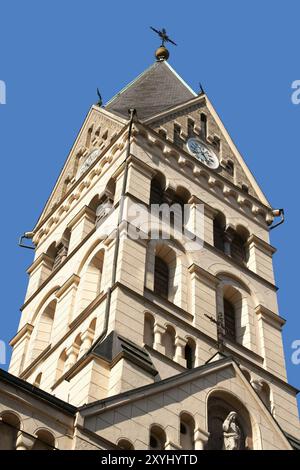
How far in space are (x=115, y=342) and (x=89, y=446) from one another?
5757 mm

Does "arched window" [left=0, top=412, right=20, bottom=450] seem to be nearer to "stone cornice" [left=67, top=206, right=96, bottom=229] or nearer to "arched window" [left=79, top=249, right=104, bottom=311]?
"arched window" [left=79, top=249, right=104, bottom=311]

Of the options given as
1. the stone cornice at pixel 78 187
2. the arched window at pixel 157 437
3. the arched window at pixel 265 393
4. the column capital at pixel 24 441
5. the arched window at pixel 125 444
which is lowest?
the column capital at pixel 24 441

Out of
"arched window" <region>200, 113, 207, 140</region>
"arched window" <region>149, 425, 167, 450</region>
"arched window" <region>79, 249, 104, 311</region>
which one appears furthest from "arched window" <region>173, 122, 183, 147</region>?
"arched window" <region>149, 425, 167, 450</region>

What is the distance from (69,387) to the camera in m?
30.0

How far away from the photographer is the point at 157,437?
26609 millimetres

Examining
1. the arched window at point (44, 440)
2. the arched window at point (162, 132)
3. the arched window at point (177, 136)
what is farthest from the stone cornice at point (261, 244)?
the arched window at point (44, 440)

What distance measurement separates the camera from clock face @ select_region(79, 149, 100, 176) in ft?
148

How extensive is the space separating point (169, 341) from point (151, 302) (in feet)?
4.30

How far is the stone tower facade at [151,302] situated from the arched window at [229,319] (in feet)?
0.23

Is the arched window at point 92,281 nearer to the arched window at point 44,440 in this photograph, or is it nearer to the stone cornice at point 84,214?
the stone cornice at point 84,214

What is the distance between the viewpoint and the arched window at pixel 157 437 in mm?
26406

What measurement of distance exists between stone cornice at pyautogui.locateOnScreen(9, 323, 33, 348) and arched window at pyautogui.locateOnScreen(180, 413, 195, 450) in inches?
500
